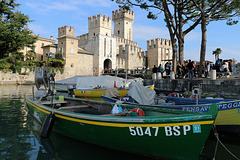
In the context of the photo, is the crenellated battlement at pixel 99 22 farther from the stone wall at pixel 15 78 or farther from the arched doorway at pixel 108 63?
the stone wall at pixel 15 78

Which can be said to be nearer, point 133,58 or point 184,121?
point 184,121

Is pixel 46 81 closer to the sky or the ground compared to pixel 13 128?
closer to the sky

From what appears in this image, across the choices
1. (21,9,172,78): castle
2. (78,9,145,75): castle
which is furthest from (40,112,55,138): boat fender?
(78,9,145,75): castle

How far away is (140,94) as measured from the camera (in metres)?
7.47

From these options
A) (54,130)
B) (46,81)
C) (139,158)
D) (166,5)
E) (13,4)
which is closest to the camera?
(139,158)

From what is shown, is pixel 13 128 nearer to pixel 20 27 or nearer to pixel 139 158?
pixel 139 158

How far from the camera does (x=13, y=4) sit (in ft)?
109

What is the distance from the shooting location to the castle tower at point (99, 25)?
4909cm

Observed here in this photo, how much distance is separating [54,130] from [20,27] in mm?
33658

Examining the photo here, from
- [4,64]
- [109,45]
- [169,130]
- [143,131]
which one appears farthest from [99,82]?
[109,45]

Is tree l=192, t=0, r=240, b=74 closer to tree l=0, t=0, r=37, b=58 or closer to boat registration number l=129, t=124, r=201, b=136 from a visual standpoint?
boat registration number l=129, t=124, r=201, b=136

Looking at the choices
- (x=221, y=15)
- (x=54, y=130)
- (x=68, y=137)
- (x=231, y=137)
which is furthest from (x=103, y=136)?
(x=221, y=15)

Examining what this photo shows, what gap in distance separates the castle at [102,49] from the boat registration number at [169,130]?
39782 mm

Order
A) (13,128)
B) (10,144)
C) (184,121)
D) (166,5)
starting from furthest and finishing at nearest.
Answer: (166,5), (13,128), (10,144), (184,121)
